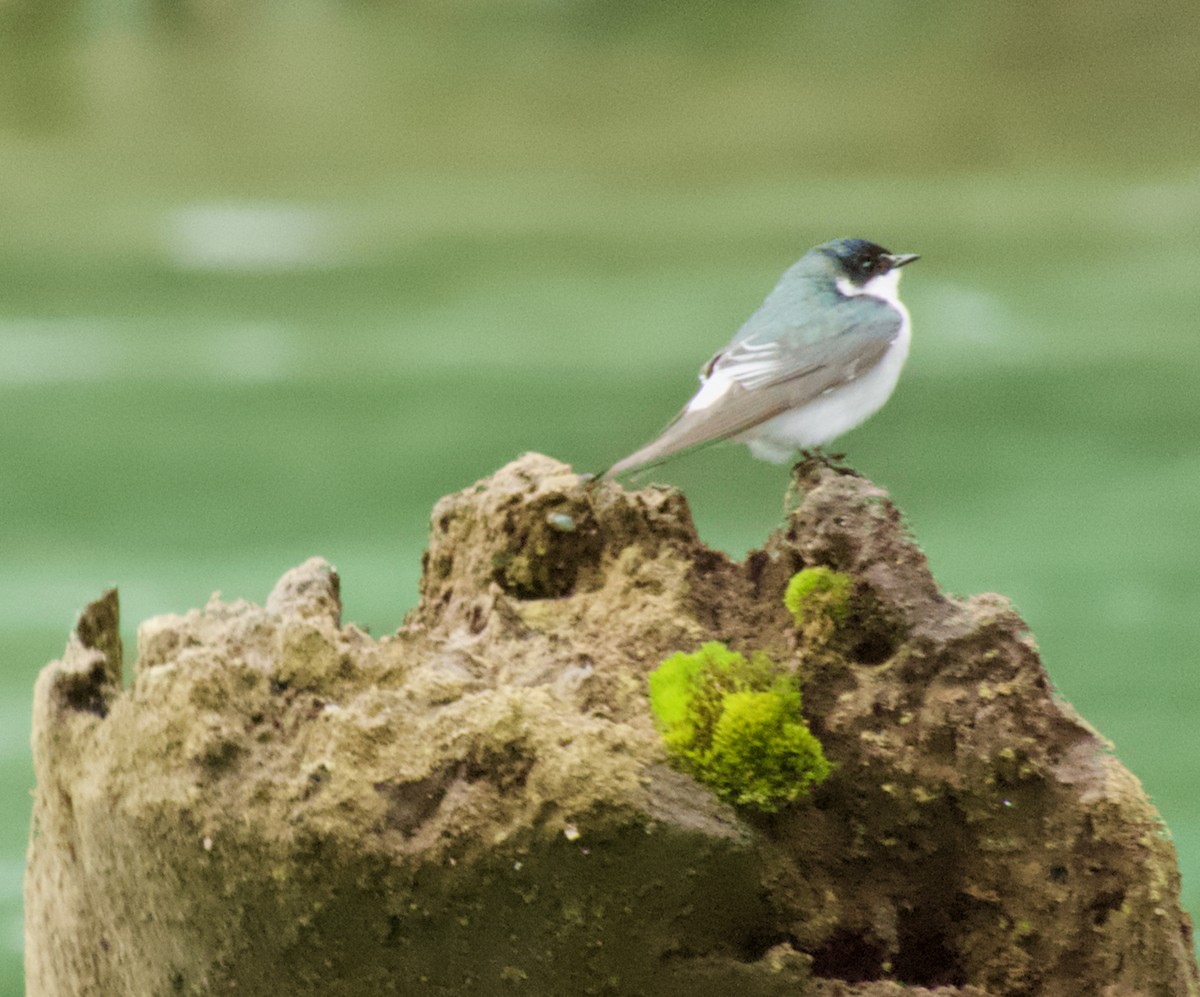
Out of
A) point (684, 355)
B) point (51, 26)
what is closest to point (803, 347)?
point (684, 355)

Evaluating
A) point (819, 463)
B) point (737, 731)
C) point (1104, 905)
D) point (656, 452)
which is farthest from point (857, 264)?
point (1104, 905)

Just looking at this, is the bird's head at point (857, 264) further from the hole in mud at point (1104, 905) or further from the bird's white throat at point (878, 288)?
the hole in mud at point (1104, 905)

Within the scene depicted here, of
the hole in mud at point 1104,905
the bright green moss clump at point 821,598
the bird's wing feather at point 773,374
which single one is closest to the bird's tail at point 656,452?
the bird's wing feather at point 773,374

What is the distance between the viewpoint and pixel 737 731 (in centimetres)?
165

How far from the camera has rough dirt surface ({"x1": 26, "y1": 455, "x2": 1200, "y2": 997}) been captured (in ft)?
5.24

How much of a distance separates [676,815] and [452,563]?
0.54 meters

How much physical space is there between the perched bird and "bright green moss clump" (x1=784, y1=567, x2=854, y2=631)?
275 mm

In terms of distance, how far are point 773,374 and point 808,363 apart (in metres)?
0.06

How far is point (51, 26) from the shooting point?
3.90m

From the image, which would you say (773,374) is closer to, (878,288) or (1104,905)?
(878,288)

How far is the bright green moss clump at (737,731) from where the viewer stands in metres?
1.63

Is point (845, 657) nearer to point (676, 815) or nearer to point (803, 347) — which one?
point (676, 815)

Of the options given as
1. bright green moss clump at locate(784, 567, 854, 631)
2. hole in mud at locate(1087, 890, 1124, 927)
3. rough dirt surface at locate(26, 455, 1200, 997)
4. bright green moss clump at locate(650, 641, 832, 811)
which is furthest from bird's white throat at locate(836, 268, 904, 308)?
hole in mud at locate(1087, 890, 1124, 927)

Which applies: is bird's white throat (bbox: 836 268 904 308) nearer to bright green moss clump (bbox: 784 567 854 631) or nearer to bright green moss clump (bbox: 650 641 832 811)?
bright green moss clump (bbox: 784 567 854 631)
